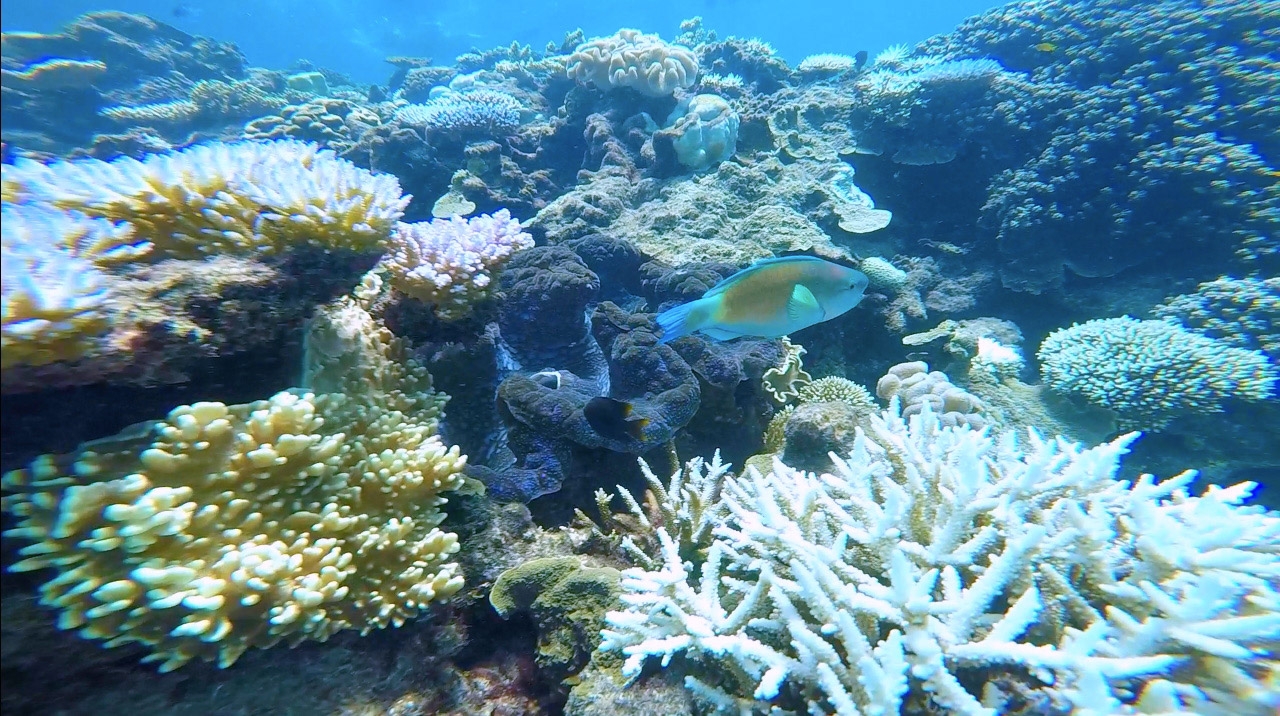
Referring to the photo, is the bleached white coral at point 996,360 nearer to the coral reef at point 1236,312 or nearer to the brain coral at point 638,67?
the coral reef at point 1236,312

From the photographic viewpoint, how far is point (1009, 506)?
1.96 meters

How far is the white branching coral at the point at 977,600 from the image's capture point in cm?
142

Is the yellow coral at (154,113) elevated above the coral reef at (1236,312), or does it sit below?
above

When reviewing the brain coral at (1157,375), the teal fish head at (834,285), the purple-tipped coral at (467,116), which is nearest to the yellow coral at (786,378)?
the teal fish head at (834,285)

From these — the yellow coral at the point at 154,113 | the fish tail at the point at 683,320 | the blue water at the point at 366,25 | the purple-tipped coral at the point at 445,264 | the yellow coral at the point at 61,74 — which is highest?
the blue water at the point at 366,25

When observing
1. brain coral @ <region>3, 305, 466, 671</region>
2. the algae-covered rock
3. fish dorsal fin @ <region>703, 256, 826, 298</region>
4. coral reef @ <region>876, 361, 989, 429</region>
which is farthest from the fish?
coral reef @ <region>876, 361, 989, 429</region>

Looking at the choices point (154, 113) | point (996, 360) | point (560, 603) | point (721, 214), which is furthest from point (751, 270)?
point (154, 113)

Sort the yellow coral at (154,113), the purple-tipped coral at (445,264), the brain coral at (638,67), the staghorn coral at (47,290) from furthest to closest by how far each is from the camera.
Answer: the yellow coral at (154,113)
the brain coral at (638,67)
the purple-tipped coral at (445,264)
the staghorn coral at (47,290)

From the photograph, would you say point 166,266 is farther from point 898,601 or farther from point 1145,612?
point 1145,612

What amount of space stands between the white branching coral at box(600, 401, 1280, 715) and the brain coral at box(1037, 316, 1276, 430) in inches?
156

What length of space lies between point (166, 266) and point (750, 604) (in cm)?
234

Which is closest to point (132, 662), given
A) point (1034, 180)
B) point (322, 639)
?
point (322, 639)

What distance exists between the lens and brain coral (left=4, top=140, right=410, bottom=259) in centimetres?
180

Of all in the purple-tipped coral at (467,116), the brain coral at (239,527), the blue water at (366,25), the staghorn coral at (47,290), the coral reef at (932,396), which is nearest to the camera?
the staghorn coral at (47,290)
